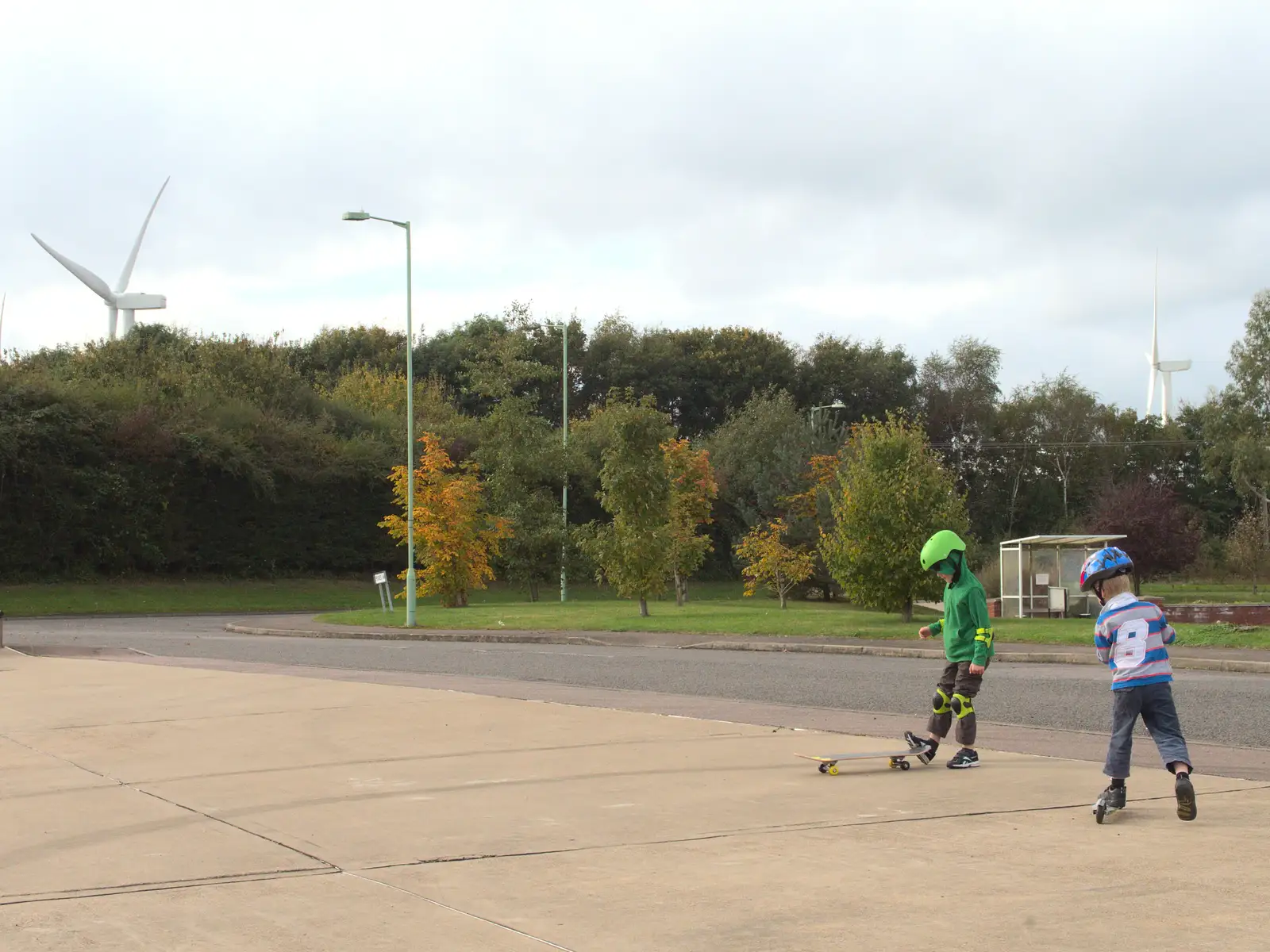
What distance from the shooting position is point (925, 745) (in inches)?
379

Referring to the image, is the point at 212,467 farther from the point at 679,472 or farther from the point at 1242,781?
the point at 1242,781

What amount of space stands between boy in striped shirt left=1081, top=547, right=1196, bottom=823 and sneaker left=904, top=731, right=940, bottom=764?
1943 mm

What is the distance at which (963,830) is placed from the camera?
24.0 ft

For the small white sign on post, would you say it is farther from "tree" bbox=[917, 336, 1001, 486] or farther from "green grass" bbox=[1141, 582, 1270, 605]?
"tree" bbox=[917, 336, 1001, 486]

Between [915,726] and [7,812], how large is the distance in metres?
→ 7.67

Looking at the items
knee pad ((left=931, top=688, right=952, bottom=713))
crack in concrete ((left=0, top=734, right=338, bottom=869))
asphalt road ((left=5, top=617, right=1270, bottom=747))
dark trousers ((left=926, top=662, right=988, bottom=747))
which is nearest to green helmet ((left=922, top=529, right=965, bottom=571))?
dark trousers ((left=926, top=662, right=988, bottom=747))

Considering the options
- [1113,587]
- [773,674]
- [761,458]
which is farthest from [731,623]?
[761,458]

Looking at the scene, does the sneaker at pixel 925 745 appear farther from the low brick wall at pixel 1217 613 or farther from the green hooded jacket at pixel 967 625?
the low brick wall at pixel 1217 613

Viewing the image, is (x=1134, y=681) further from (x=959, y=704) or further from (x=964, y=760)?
(x=964, y=760)

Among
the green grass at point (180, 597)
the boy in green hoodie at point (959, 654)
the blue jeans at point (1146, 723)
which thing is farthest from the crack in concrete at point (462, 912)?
the green grass at point (180, 597)

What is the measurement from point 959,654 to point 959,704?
0.37 meters

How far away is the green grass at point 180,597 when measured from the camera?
133ft

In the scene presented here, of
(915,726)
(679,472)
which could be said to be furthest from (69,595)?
(915,726)

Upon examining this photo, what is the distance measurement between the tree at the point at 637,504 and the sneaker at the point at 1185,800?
24343 millimetres
